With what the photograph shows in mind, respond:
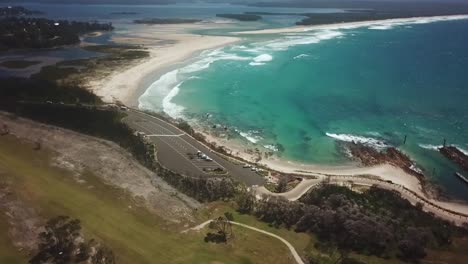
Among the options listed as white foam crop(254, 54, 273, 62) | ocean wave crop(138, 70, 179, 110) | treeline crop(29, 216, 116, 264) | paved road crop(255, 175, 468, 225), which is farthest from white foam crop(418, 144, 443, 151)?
white foam crop(254, 54, 273, 62)

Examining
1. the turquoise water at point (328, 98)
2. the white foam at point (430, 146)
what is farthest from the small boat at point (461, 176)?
the white foam at point (430, 146)

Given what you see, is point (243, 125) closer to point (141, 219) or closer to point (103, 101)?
point (103, 101)

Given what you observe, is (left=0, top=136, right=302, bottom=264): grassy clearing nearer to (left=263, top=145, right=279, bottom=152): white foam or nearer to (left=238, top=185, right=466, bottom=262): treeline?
(left=238, top=185, right=466, bottom=262): treeline

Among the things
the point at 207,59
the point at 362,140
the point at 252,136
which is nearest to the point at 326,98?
the point at 362,140

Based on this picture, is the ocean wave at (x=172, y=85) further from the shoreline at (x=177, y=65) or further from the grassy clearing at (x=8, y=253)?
the grassy clearing at (x=8, y=253)

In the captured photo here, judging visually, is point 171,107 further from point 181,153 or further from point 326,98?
point 326,98

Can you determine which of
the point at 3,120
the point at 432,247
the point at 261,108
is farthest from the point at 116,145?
the point at 432,247
